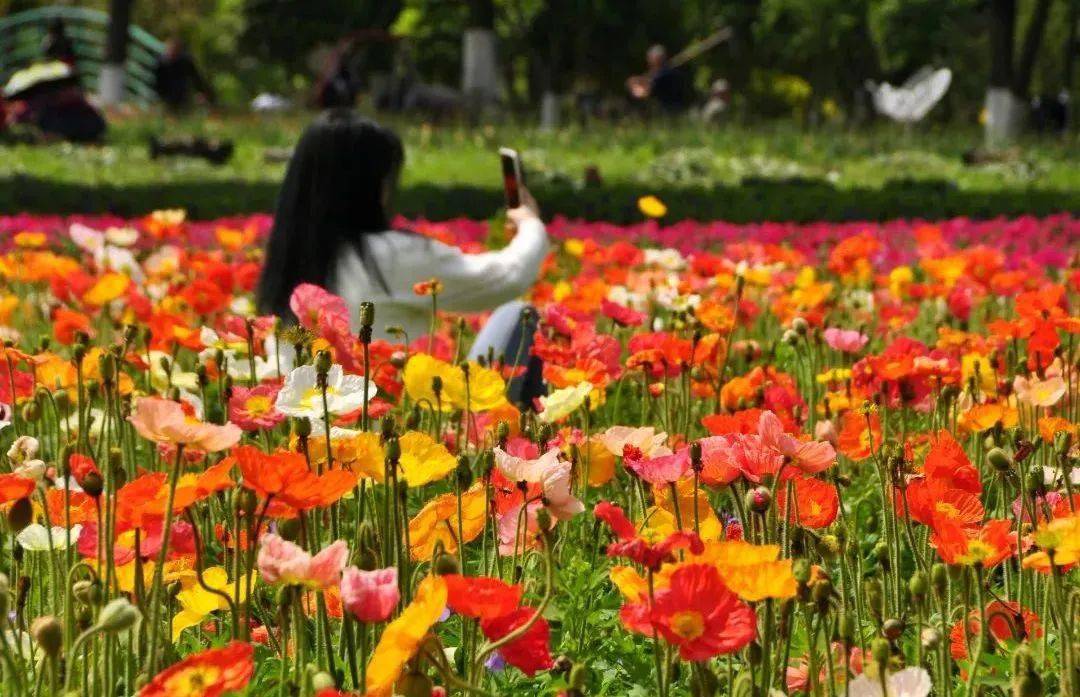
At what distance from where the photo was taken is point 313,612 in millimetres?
1992

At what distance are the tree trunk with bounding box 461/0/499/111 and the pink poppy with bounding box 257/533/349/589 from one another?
2004 cm

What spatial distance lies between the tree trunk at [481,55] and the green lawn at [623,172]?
1904 millimetres

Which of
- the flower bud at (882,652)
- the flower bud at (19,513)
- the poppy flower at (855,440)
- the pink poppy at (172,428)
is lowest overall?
the poppy flower at (855,440)

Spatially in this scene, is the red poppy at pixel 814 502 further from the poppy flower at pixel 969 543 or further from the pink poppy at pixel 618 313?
the pink poppy at pixel 618 313

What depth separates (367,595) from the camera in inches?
54.0

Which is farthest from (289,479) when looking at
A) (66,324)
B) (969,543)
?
(66,324)

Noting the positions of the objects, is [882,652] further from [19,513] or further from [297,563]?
[19,513]

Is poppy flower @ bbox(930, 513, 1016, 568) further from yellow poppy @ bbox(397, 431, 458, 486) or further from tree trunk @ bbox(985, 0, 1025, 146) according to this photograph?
tree trunk @ bbox(985, 0, 1025, 146)

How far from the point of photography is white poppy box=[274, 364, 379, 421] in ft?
6.63

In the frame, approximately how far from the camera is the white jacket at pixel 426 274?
12.9ft

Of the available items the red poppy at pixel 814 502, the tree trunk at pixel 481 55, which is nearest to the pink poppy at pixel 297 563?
the red poppy at pixel 814 502

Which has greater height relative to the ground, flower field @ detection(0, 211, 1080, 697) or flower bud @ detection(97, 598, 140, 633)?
flower bud @ detection(97, 598, 140, 633)

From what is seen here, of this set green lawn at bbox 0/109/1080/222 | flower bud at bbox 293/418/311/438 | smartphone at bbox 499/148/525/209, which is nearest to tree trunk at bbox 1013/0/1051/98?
green lawn at bbox 0/109/1080/222

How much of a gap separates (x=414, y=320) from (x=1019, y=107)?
17.5 meters
